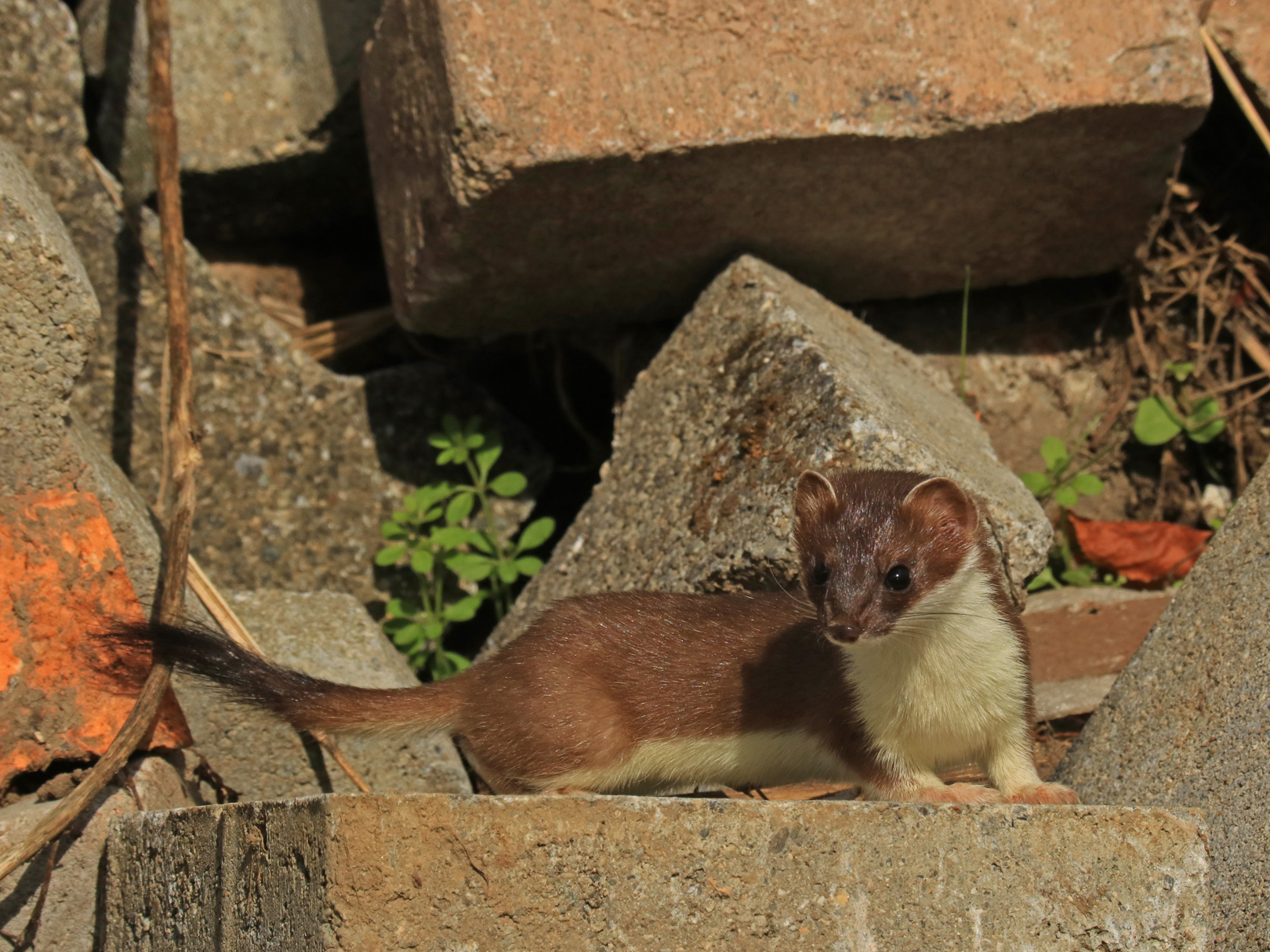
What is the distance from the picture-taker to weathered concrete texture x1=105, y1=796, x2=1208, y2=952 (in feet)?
5.84

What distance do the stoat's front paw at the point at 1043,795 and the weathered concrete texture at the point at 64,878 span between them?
189 cm

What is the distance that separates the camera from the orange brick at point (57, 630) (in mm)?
2656

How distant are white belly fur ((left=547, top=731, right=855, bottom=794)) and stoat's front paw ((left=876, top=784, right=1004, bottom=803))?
0.16 m

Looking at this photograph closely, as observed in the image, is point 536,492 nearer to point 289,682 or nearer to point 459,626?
point 459,626

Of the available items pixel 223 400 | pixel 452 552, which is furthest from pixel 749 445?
pixel 223 400

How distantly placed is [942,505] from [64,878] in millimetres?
1984

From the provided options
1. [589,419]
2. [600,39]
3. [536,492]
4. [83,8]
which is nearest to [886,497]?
[600,39]

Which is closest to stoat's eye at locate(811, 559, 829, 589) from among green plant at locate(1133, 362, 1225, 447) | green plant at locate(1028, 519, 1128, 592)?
green plant at locate(1028, 519, 1128, 592)

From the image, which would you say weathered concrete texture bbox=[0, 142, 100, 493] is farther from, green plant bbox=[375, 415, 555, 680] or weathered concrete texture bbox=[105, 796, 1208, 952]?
weathered concrete texture bbox=[105, 796, 1208, 952]

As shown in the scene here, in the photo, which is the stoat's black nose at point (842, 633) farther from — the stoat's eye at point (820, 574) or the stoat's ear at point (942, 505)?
the stoat's ear at point (942, 505)

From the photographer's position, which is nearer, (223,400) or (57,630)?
(57,630)

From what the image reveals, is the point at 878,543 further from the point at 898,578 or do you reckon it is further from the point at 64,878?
the point at 64,878

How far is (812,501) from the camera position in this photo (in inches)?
92.8

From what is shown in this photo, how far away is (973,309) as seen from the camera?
4184mm
